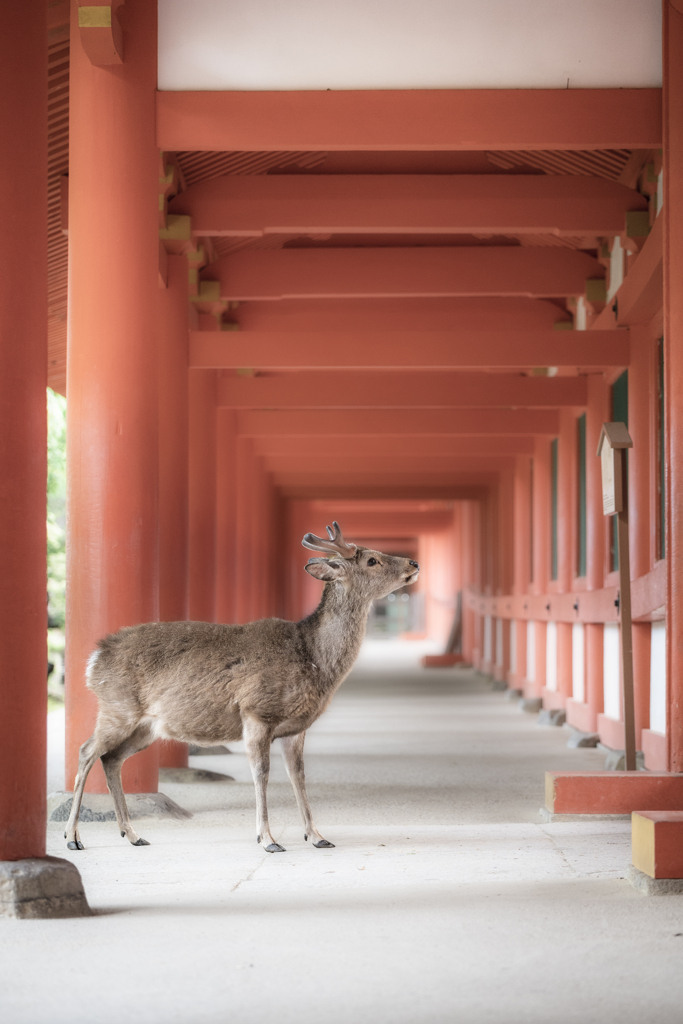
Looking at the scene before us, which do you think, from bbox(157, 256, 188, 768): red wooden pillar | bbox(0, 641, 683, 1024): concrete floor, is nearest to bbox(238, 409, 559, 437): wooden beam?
bbox(157, 256, 188, 768): red wooden pillar

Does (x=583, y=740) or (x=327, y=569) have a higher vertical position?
(x=327, y=569)

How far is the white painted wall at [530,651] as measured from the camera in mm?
18062

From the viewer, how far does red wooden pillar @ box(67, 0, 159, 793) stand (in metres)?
7.31

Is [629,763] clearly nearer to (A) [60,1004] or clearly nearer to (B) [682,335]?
(B) [682,335]

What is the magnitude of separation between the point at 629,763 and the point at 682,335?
9.13 ft

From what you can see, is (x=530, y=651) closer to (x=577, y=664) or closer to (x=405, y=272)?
(x=577, y=664)

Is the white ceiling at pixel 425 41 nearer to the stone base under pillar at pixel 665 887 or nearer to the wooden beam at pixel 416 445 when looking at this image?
the stone base under pillar at pixel 665 887

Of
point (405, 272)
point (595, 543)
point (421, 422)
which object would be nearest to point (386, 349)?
point (405, 272)

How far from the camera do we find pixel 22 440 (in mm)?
4578

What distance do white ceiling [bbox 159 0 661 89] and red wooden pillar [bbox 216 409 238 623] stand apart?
7824 millimetres

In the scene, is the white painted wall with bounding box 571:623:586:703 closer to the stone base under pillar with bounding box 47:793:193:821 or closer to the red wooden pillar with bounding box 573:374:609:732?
the red wooden pillar with bounding box 573:374:609:732

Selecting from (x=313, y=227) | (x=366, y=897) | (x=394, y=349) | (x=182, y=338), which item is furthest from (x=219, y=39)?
(x=366, y=897)

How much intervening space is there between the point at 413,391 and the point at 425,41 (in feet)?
20.6

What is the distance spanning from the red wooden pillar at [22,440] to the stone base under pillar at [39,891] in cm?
10
